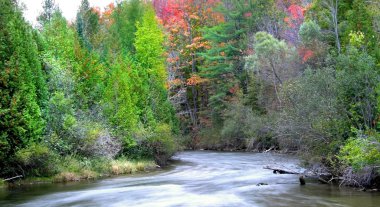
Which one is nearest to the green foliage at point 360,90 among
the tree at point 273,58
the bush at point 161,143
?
the bush at point 161,143

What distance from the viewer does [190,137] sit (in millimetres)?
67750

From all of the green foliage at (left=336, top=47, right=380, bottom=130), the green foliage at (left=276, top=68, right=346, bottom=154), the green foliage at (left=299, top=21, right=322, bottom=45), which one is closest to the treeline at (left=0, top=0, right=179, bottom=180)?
the green foliage at (left=276, top=68, right=346, bottom=154)

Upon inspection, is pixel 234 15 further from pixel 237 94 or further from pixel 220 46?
pixel 237 94

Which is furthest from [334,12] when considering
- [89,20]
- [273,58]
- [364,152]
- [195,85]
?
[195,85]

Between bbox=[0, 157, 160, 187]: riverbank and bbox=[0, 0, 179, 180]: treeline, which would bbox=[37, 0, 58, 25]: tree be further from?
bbox=[0, 157, 160, 187]: riverbank

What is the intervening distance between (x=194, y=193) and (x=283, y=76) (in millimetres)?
26641

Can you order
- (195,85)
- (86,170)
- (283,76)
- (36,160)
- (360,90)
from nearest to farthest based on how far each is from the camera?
(360,90), (36,160), (86,170), (283,76), (195,85)

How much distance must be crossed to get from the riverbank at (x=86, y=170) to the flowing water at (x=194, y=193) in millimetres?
1378

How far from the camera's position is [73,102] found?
37438mm

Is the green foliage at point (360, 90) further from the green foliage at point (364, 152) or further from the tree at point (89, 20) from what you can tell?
the tree at point (89, 20)

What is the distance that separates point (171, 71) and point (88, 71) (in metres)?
23.4

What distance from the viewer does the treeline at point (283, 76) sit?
24844 millimetres

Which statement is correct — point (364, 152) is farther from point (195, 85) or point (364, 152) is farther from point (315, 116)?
point (195, 85)

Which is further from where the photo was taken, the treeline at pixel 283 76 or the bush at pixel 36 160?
the bush at pixel 36 160
